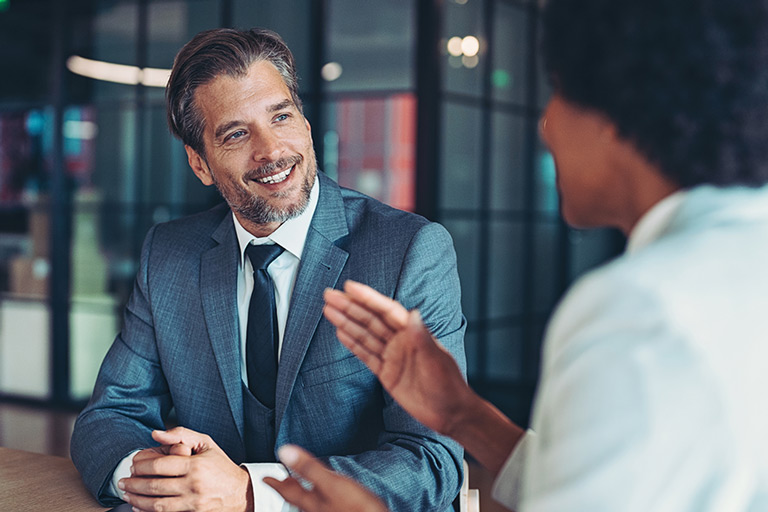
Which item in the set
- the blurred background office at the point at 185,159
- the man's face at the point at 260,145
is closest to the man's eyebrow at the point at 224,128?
the man's face at the point at 260,145

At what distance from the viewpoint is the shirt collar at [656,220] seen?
71cm

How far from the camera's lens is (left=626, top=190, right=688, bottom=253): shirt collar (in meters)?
0.71

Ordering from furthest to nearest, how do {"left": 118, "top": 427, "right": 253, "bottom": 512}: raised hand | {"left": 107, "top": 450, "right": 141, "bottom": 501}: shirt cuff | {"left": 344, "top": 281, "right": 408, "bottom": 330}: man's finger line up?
{"left": 107, "top": 450, "right": 141, "bottom": 501}: shirt cuff → {"left": 118, "top": 427, "right": 253, "bottom": 512}: raised hand → {"left": 344, "top": 281, "right": 408, "bottom": 330}: man's finger

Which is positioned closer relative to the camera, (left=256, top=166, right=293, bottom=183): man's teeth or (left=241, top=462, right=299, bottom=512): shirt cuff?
(left=241, top=462, right=299, bottom=512): shirt cuff

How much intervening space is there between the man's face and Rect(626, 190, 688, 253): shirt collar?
0.96 metres

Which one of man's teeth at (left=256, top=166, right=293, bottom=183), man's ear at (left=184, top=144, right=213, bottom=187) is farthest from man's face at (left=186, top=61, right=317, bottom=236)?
man's ear at (left=184, top=144, right=213, bottom=187)

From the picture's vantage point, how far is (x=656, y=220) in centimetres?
72

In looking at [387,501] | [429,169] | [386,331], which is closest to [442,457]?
[387,501]

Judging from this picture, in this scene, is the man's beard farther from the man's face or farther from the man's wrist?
the man's wrist

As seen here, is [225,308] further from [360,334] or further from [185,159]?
[185,159]

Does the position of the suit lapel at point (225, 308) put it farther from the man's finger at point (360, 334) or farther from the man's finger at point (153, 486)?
the man's finger at point (360, 334)

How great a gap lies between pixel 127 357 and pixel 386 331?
817mm

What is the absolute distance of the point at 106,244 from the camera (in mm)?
4988

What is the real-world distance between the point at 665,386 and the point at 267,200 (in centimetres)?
113
